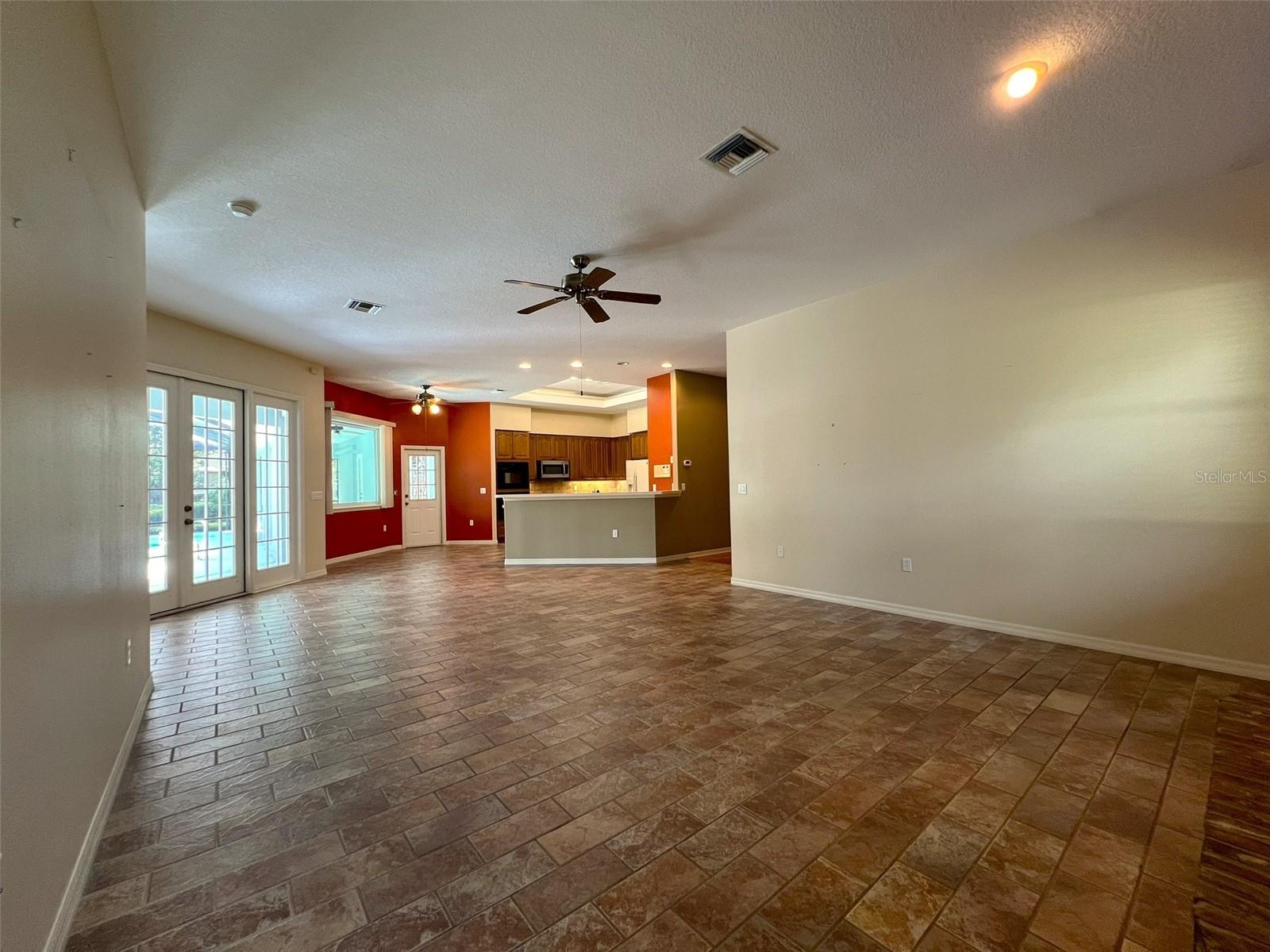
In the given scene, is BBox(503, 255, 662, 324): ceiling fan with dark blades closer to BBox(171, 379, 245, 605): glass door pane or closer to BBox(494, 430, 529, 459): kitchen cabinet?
BBox(171, 379, 245, 605): glass door pane

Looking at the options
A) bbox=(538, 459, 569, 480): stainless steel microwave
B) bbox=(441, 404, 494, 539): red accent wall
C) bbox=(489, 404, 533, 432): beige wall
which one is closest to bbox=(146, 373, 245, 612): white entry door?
bbox=(441, 404, 494, 539): red accent wall

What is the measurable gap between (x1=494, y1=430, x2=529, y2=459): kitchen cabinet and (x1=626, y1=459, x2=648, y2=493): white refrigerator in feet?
7.56

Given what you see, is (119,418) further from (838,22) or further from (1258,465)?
(1258,465)

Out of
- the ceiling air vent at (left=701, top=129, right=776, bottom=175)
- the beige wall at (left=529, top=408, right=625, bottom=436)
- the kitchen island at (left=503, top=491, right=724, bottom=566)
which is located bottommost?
the kitchen island at (left=503, top=491, right=724, bottom=566)

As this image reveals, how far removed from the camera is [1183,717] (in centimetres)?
241

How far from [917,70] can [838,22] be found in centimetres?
47

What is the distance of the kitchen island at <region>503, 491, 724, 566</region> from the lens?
723 centimetres

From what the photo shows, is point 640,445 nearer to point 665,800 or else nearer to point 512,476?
point 512,476

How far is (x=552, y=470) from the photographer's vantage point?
1069 cm

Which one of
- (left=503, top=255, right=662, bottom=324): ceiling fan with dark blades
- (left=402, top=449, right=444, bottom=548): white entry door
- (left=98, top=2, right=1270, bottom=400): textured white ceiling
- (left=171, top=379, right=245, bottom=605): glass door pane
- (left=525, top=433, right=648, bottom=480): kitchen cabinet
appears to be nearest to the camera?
(left=98, top=2, right=1270, bottom=400): textured white ceiling

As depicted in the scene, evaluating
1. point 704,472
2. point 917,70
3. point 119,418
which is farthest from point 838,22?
point 704,472

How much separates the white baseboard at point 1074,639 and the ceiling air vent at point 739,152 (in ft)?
12.0

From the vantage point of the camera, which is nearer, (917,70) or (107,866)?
(107,866)

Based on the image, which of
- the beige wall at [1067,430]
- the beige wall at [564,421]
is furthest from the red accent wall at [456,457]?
the beige wall at [1067,430]
